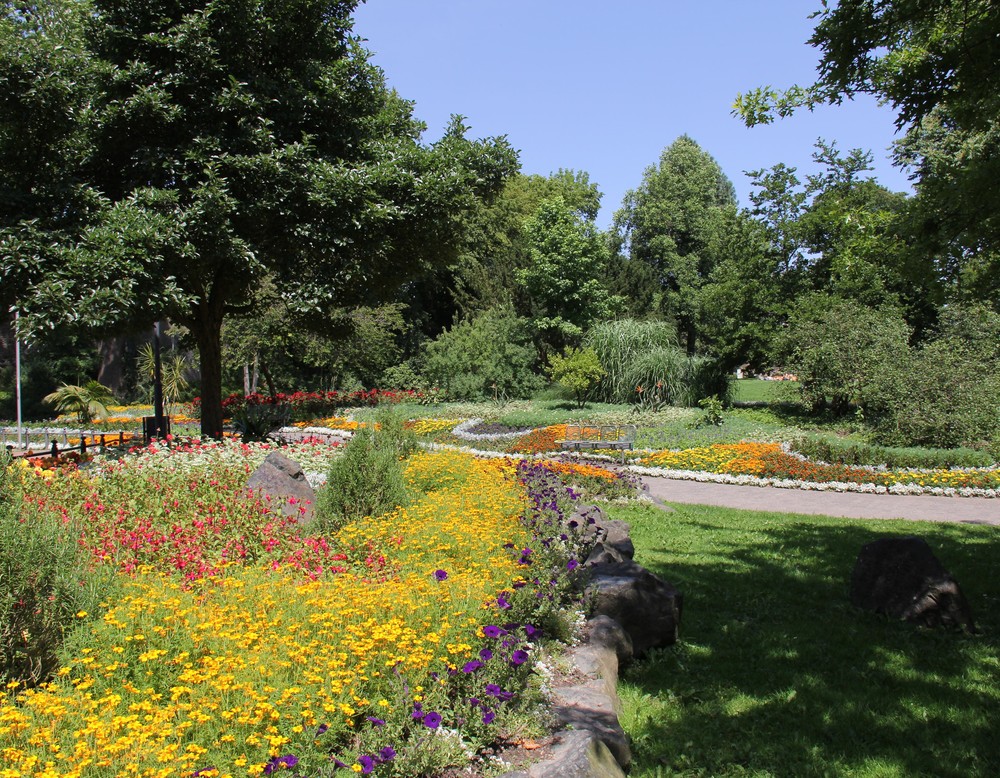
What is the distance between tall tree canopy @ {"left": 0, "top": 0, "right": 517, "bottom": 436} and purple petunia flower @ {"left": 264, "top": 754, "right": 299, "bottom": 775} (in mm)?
9095

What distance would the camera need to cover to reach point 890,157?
27094mm

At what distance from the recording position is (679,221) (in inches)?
1810

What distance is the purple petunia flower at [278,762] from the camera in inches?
96.0

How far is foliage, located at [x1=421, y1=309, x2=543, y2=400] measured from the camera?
2644 cm

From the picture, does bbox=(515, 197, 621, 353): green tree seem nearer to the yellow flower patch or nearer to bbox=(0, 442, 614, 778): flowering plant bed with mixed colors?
bbox=(0, 442, 614, 778): flowering plant bed with mixed colors

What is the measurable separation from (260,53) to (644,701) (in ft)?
41.0

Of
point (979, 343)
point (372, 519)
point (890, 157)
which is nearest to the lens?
point (372, 519)

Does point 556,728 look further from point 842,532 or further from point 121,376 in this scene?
point 121,376

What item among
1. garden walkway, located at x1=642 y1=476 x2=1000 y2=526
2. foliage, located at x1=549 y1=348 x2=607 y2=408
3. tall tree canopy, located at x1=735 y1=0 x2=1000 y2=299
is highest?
tall tree canopy, located at x1=735 y1=0 x2=1000 y2=299

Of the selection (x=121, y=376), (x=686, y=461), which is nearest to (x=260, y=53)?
(x=686, y=461)

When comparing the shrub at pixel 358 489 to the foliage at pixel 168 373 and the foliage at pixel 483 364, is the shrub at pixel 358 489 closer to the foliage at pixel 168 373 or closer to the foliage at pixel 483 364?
the foliage at pixel 168 373

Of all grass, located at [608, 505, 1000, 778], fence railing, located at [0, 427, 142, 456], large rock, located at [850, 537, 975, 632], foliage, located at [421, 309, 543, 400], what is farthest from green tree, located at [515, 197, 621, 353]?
large rock, located at [850, 537, 975, 632]

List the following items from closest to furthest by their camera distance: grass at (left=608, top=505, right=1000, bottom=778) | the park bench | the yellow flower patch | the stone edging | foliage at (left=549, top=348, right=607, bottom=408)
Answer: the yellow flower patch → the stone edging → grass at (left=608, top=505, right=1000, bottom=778) → the park bench → foliage at (left=549, top=348, right=607, bottom=408)

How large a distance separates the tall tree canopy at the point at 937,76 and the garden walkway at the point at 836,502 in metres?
5.14
